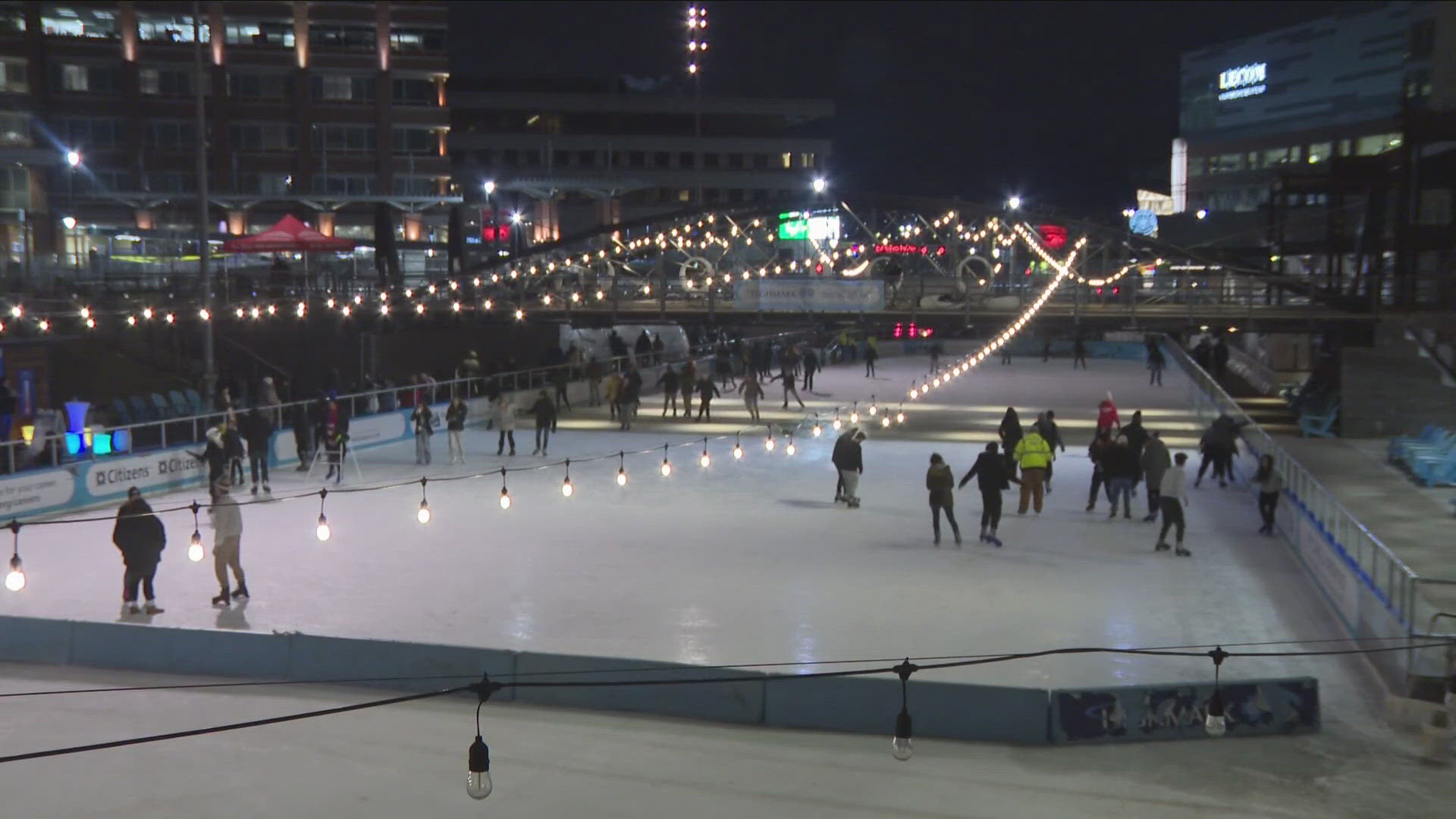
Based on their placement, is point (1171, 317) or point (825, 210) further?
point (825, 210)

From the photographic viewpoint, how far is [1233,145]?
83.1 metres

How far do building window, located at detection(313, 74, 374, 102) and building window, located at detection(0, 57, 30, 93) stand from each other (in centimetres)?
1134

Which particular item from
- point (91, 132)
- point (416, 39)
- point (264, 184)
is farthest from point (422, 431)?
point (91, 132)

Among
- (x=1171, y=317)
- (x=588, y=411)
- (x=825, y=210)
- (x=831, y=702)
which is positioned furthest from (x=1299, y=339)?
(x=831, y=702)

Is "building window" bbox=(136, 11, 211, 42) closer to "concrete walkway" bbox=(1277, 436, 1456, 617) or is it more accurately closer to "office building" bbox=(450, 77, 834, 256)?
"office building" bbox=(450, 77, 834, 256)

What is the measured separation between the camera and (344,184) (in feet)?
197

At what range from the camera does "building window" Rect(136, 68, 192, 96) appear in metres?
57.6

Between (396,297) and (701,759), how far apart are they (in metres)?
29.0

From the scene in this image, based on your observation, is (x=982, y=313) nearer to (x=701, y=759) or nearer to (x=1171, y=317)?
(x=1171, y=317)

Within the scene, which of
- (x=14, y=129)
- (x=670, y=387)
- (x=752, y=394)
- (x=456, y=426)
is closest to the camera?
(x=456, y=426)

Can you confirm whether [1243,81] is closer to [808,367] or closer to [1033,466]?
[808,367]

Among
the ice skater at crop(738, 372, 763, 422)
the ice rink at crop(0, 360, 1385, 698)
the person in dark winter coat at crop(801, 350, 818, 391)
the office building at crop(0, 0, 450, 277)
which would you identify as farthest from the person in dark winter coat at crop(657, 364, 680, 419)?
the office building at crop(0, 0, 450, 277)

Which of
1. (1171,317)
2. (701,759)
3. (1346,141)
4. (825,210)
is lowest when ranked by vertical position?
(701,759)

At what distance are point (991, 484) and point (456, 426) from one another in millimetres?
10519
